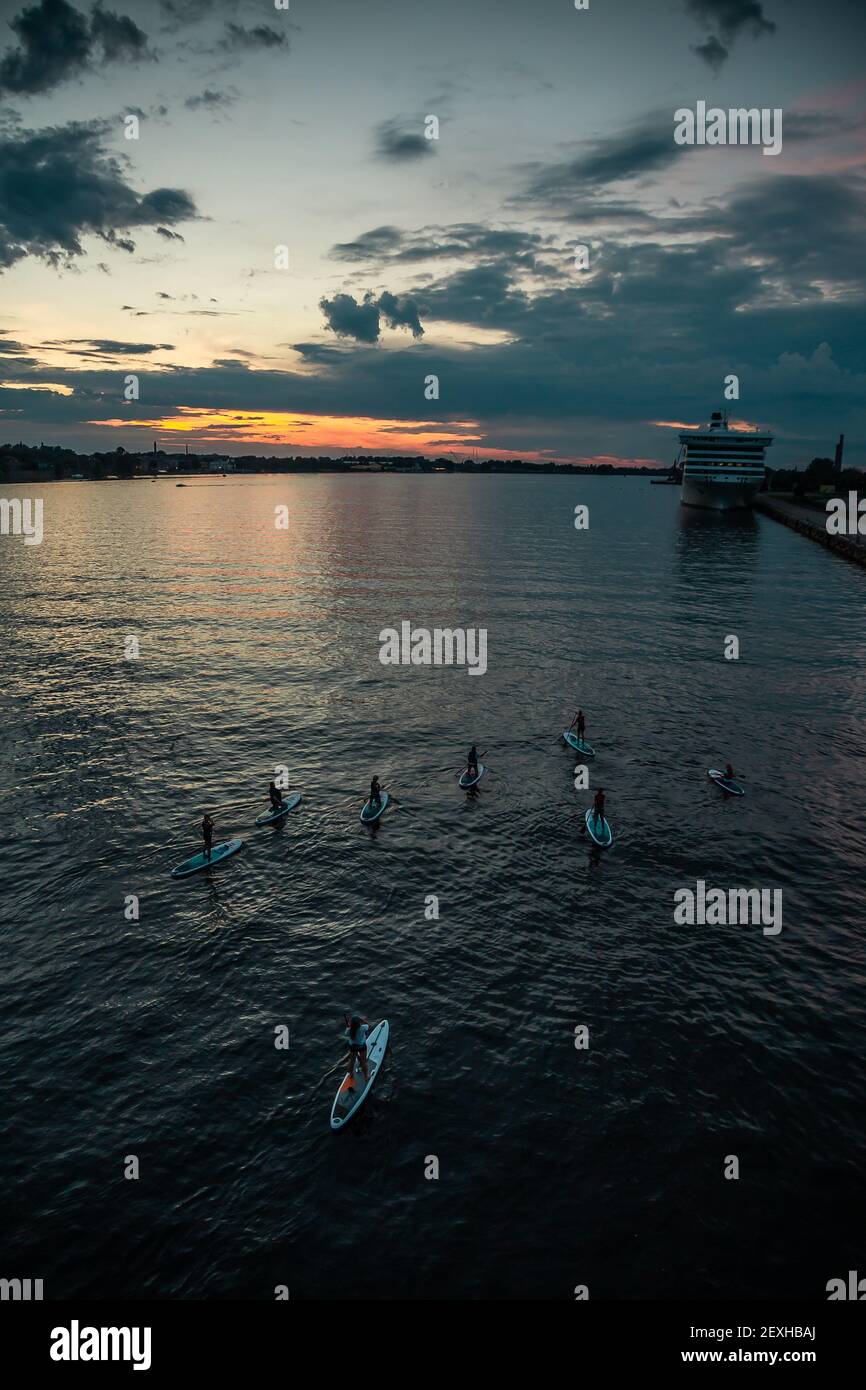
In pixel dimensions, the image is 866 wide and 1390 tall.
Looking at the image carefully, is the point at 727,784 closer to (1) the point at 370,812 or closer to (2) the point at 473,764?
(2) the point at 473,764

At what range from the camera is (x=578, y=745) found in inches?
1969

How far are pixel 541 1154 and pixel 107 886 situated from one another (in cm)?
2333

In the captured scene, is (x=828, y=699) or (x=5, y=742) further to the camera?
(x=828, y=699)

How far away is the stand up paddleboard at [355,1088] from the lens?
2231cm

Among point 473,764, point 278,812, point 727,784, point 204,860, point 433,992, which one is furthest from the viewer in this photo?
point 473,764

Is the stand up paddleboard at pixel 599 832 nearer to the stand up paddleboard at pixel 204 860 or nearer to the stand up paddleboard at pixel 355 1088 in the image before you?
the stand up paddleboard at pixel 355 1088

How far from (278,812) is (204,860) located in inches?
226

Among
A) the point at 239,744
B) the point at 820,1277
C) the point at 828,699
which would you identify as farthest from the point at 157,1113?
the point at 828,699

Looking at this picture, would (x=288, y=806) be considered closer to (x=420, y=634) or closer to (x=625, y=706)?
(x=625, y=706)

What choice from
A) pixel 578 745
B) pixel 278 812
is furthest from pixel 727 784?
pixel 278 812

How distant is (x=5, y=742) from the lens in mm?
51812

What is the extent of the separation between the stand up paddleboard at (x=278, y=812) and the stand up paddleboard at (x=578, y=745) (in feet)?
62.4
